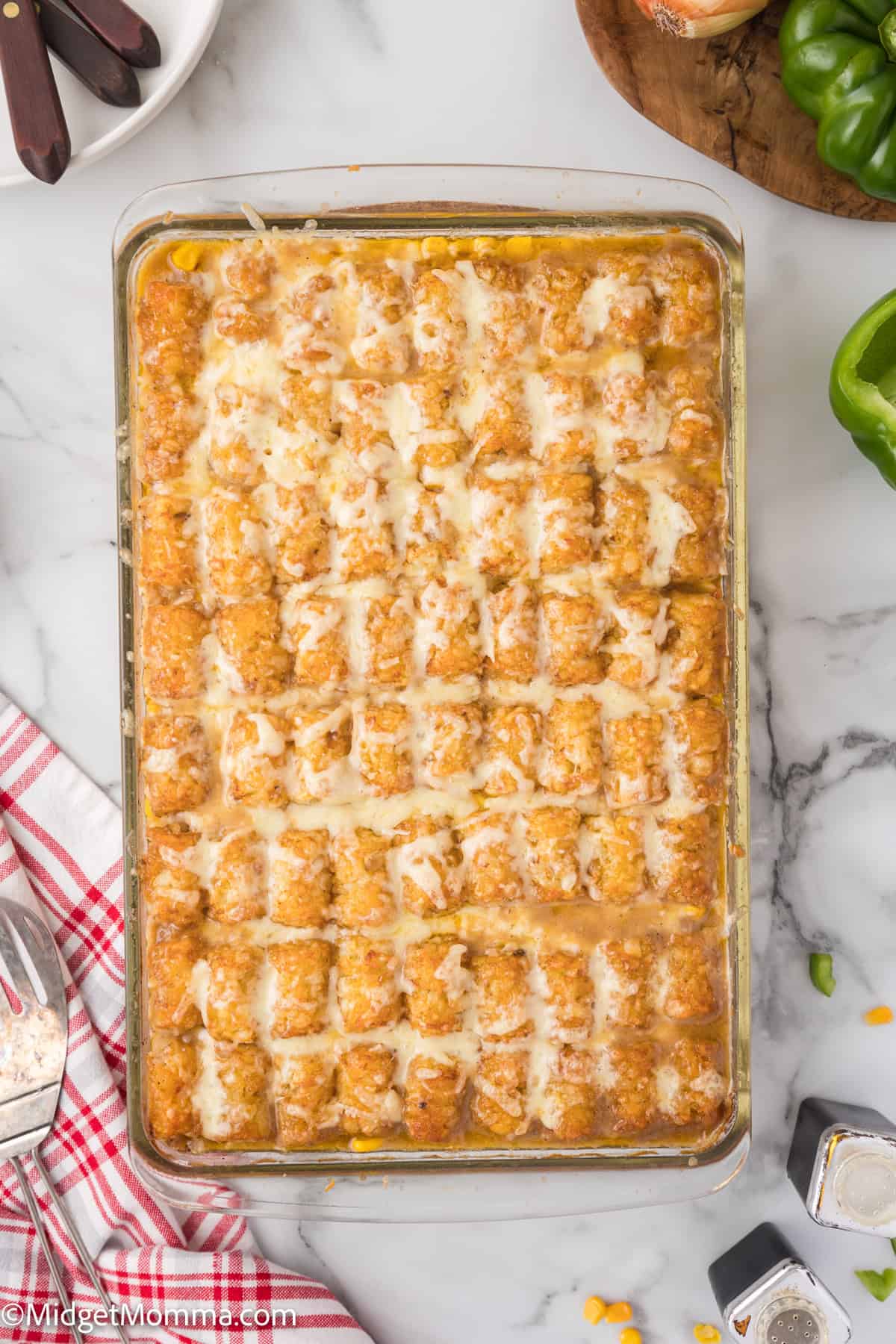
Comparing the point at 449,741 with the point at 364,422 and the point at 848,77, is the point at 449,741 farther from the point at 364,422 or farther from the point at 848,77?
the point at 848,77

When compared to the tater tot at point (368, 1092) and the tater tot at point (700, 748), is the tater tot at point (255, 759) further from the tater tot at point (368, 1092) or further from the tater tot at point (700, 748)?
the tater tot at point (700, 748)

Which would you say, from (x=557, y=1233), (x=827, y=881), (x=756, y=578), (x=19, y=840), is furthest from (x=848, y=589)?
(x=19, y=840)

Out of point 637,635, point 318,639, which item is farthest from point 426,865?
point 637,635

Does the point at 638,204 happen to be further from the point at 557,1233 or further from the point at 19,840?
the point at 557,1233

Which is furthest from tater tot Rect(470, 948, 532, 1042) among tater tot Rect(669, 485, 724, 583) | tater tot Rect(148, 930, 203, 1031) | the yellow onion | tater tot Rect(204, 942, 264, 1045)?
the yellow onion

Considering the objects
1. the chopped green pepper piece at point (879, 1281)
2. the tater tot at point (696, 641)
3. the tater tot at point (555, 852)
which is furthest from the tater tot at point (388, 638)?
the chopped green pepper piece at point (879, 1281)

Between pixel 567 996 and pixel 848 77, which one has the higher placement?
pixel 848 77

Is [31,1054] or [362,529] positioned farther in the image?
[31,1054]
